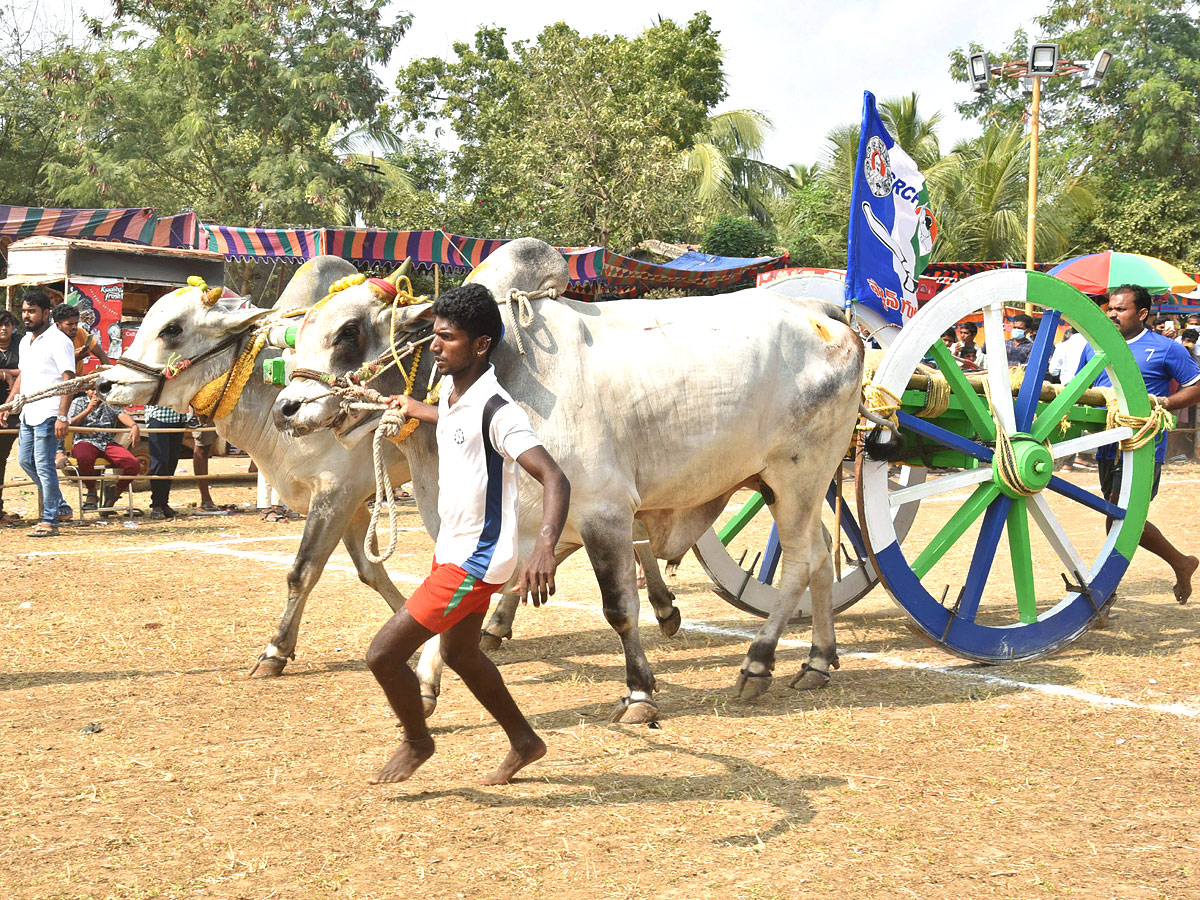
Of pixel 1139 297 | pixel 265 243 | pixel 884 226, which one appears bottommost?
pixel 1139 297

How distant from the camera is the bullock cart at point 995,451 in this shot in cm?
583

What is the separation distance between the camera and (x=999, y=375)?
20.0 ft

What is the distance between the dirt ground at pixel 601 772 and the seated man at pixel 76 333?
13.9 feet

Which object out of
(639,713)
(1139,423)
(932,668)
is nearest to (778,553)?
(932,668)

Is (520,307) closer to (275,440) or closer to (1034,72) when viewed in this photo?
(275,440)

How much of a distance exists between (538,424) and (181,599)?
409 centimetres

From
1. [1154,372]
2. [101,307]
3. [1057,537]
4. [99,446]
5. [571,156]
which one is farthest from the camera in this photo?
[571,156]

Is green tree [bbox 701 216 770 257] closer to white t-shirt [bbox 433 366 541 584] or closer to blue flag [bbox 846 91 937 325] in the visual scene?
blue flag [bbox 846 91 937 325]

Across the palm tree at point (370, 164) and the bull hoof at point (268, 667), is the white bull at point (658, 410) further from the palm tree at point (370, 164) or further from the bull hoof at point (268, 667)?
the palm tree at point (370, 164)

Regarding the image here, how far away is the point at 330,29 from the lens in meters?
26.5

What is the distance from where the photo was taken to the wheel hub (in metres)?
6.02

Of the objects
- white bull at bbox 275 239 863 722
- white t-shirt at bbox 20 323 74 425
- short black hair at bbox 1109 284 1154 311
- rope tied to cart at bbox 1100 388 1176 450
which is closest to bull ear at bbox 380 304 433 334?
white bull at bbox 275 239 863 722

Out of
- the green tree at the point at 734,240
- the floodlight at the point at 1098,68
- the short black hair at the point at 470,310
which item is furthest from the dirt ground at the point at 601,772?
the green tree at the point at 734,240

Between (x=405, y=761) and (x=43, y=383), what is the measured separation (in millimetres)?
7655
